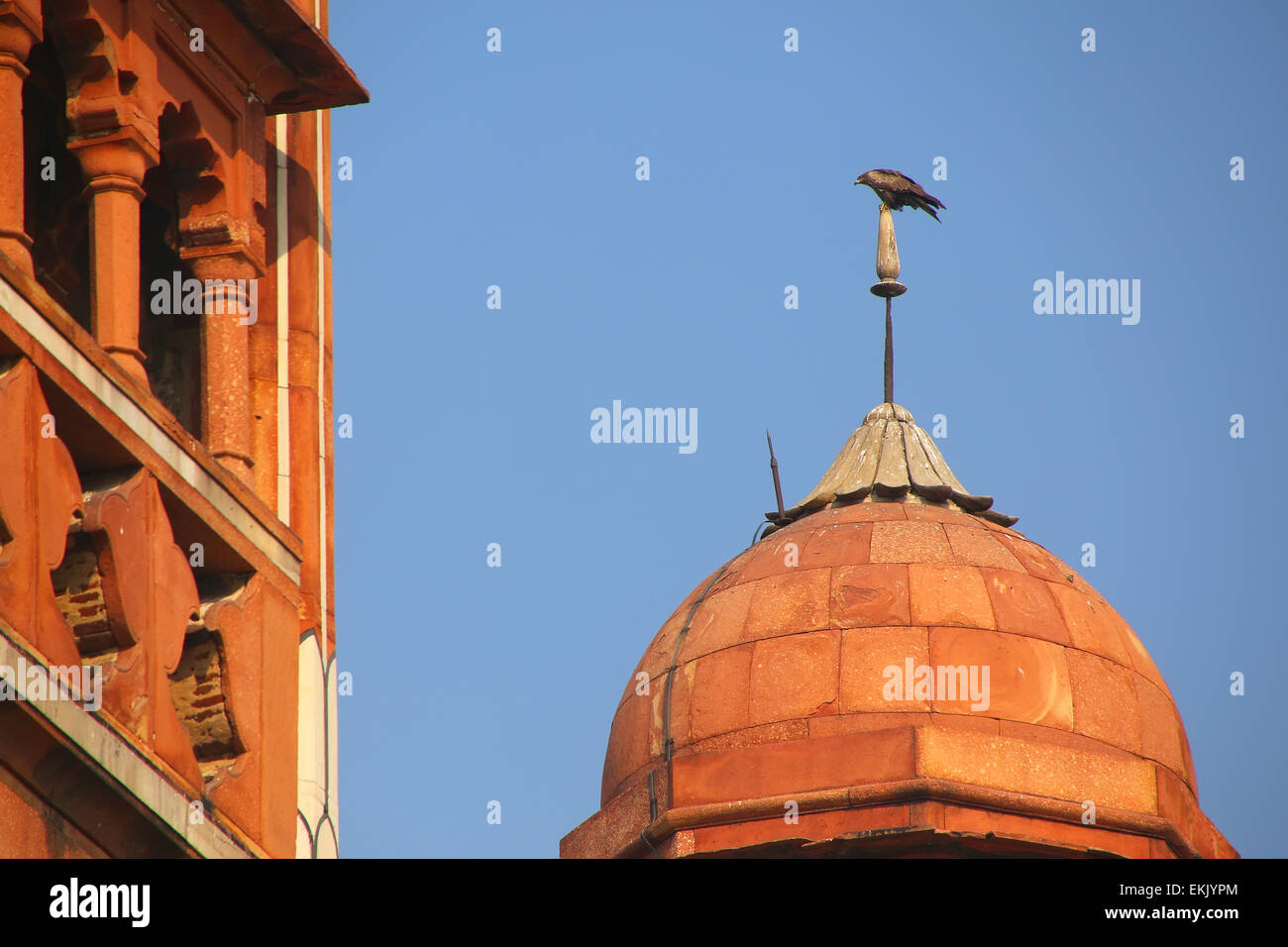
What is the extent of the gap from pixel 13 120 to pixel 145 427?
174 cm

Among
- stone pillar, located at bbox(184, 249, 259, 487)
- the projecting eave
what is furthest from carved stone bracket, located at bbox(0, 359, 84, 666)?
the projecting eave

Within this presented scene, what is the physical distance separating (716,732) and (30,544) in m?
11.1

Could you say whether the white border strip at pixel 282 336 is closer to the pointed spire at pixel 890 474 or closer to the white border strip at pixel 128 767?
the white border strip at pixel 128 767

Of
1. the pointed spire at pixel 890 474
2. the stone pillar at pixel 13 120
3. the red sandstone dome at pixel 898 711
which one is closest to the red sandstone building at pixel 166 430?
the stone pillar at pixel 13 120

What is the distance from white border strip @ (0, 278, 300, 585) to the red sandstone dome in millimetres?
7265

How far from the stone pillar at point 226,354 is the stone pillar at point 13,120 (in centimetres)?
230

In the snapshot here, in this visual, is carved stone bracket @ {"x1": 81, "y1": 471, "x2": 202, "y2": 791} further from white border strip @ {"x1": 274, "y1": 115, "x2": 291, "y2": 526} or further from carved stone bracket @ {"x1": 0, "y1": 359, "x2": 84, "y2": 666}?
white border strip @ {"x1": 274, "y1": 115, "x2": 291, "y2": 526}

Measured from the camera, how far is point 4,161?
1542 cm

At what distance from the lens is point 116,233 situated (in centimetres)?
1653

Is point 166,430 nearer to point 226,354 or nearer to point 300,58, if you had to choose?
point 226,354

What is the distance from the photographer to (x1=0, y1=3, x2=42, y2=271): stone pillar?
15.2 metres

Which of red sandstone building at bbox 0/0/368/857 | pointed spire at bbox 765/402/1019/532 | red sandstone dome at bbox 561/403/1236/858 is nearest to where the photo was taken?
red sandstone building at bbox 0/0/368/857

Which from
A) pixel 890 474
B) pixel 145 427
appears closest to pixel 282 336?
pixel 145 427
